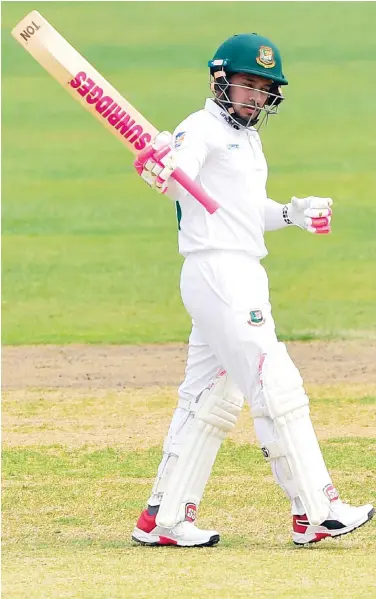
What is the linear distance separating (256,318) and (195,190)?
0.47 metres

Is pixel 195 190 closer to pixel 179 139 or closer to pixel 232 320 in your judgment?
pixel 179 139

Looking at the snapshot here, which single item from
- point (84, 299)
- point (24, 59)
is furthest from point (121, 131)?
point (24, 59)

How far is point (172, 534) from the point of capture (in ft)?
17.9

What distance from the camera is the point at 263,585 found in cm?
453

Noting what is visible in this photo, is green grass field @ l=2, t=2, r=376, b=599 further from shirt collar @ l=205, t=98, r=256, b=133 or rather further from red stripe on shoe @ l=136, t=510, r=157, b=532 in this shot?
shirt collar @ l=205, t=98, r=256, b=133

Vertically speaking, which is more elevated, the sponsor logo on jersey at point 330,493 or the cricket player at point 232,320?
the cricket player at point 232,320

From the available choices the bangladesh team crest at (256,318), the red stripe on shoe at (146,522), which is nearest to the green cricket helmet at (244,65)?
the bangladesh team crest at (256,318)

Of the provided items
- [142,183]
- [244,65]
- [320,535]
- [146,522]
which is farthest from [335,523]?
[142,183]

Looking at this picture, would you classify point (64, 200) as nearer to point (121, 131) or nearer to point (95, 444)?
point (95, 444)

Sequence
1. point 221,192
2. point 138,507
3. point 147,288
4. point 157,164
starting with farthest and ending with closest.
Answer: point 147,288
point 138,507
point 221,192
point 157,164

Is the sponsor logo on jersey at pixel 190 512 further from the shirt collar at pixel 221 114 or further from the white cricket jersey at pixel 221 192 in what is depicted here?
the shirt collar at pixel 221 114

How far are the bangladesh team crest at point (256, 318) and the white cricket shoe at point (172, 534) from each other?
2.43 feet

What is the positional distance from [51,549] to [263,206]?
1.37 meters

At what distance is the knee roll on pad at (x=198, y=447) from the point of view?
5402 mm
